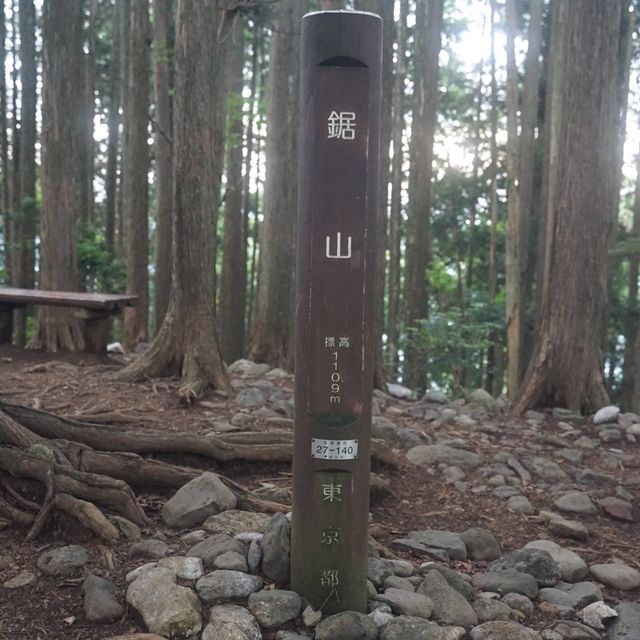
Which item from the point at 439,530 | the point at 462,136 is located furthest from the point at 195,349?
the point at 462,136

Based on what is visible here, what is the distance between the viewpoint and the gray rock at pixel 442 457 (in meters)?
6.95

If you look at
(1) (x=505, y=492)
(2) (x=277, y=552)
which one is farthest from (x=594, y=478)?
(2) (x=277, y=552)

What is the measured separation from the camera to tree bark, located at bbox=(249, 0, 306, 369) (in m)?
11.5

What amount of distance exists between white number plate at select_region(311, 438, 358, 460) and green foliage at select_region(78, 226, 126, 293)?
12730mm

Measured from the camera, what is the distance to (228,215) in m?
17.2

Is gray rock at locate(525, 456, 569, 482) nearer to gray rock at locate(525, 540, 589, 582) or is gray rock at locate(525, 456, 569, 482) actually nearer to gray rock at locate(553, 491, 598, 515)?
gray rock at locate(553, 491, 598, 515)

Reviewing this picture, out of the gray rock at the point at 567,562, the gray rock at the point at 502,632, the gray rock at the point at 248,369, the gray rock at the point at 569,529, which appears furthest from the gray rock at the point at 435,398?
the gray rock at the point at 502,632

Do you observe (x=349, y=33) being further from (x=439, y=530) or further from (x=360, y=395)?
(x=439, y=530)

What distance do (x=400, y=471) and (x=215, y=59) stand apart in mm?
5048

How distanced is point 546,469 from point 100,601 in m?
4.79

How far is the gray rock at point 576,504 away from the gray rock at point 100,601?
399 centimetres

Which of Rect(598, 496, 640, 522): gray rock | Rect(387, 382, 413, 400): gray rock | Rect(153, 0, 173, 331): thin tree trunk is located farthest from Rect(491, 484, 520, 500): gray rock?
Rect(153, 0, 173, 331): thin tree trunk

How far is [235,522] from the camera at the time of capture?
453 cm

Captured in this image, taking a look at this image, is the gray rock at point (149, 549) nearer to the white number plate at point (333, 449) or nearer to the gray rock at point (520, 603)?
the white number plate at point (333, 449)
